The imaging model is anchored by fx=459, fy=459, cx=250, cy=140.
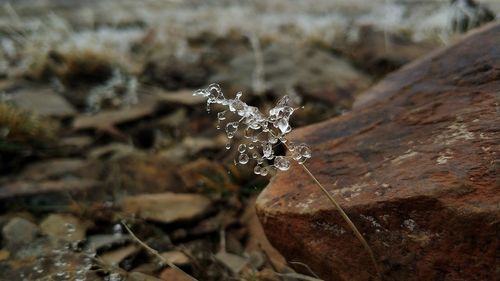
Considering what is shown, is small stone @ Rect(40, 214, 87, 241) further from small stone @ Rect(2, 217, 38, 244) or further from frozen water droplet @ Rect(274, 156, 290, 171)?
frozen water droplet @ Rect(274, 156, 290, 171)

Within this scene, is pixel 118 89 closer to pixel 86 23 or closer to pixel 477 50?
pixel 477 50

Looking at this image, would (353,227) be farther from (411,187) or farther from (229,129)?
(229,129)

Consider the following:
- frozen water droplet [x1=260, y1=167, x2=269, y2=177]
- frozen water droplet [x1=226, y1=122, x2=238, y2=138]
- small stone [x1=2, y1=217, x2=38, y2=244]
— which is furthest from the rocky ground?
frozen water droplet [x1=226, y1=122, x2=238, y2=138]

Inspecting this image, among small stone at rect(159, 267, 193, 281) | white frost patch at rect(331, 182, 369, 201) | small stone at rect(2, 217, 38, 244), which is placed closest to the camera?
white frost patch at rect(331, 182, 369, 201)

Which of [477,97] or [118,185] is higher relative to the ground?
[477,97]

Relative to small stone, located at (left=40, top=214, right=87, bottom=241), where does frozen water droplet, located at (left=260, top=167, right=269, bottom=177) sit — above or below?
above

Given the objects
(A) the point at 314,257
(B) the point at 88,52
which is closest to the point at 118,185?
(A) the point at 314,257
